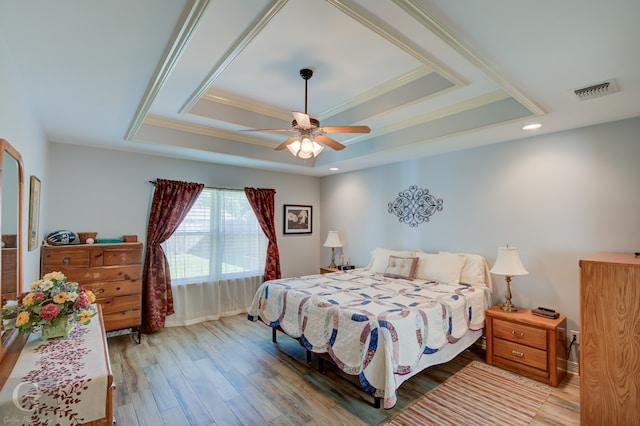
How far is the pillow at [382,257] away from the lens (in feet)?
13.8

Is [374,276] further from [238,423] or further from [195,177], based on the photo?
[195,177]

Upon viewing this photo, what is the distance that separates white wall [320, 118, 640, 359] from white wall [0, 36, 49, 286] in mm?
4153

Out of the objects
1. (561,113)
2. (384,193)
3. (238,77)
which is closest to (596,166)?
(561,113)

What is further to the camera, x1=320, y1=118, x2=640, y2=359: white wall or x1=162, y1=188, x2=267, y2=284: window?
x1=162, y1=188, x2=267, y2=284: window

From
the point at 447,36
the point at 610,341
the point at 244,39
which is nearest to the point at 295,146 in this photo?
the point at 244,39

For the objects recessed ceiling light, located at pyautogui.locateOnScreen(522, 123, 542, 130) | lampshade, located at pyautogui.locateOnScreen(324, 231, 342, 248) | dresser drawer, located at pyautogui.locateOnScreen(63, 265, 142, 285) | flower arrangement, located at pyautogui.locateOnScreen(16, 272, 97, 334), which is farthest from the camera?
lampshade, located at pyautogui.locateOnScreen(324, 231, 342, 248)

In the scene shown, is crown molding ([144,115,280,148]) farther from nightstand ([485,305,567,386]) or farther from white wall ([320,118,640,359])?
nightstand ([485,305,567,386])

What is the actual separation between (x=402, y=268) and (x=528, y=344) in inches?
58.7

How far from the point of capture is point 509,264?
3037 millimetres

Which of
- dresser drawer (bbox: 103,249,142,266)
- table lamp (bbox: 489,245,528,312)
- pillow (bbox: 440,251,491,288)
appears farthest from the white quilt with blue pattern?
dresser drawer (bbox: 103,249,142,266)

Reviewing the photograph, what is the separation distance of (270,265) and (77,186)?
2.89 metres

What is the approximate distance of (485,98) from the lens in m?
2.92

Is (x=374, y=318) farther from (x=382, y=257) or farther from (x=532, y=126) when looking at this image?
(x=532, y=126)

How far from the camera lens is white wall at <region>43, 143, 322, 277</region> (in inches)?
140
